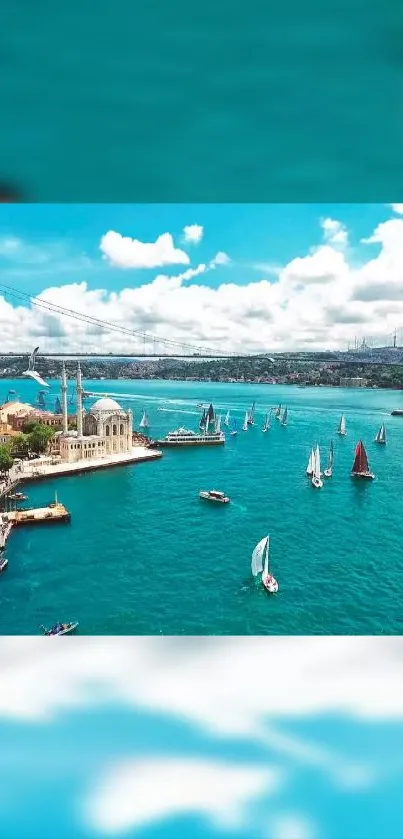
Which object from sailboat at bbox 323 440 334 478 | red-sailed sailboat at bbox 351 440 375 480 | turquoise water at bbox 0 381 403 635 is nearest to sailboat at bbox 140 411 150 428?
→ turquoise water at bbox 0 381 403 635

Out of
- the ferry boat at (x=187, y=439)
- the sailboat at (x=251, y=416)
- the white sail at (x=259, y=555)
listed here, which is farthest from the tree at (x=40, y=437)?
the white sail at (x=259, y=555)

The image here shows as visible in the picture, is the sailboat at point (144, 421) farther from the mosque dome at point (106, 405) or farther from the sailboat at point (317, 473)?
the sailboat at point (317, 473)

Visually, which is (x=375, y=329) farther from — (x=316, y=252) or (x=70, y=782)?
(x=70, y=782)

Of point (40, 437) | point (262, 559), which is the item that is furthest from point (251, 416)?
point (40, 437)

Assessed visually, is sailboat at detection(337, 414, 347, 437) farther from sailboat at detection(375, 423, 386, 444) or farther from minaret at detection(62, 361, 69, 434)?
minaret at detection(62, 361, 69, 434)
